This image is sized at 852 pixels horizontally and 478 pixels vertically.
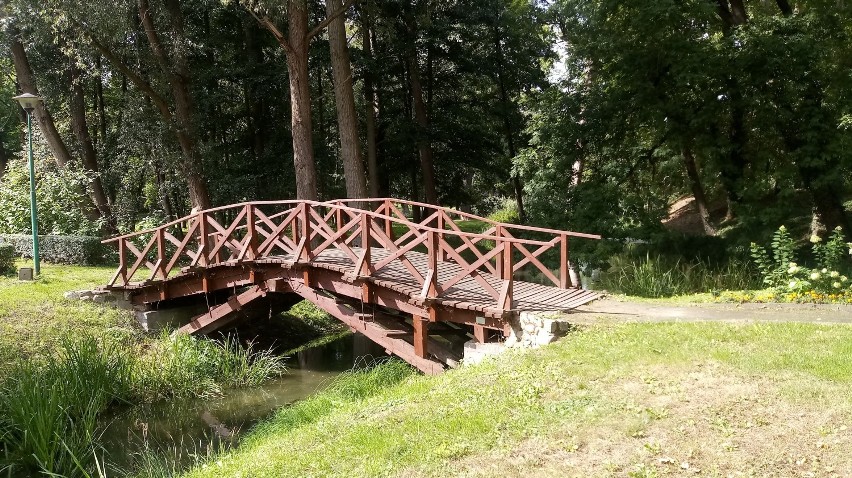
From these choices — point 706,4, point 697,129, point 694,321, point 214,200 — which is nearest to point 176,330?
point 214,200

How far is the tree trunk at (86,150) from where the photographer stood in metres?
19.0

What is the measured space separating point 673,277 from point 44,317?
37.2ft

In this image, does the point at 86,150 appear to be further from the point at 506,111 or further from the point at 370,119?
the point at 506,111

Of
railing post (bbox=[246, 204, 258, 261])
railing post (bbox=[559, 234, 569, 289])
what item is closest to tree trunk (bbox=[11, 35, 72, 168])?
railing post (bbox=[246, 204, 258, 261])

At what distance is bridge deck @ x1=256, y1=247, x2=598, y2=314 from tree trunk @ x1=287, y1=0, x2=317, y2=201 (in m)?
3.54

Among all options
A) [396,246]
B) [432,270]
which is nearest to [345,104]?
[396,246]

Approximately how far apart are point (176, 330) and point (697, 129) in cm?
1101

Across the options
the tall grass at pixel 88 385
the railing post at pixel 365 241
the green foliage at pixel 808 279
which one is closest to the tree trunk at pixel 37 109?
the tall grass at pixel 88 385

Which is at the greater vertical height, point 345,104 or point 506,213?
point 345,104

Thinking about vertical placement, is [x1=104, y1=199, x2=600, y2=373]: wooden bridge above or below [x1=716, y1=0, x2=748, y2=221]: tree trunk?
below

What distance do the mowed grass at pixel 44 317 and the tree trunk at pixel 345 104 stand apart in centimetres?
554

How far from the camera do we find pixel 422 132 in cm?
1936

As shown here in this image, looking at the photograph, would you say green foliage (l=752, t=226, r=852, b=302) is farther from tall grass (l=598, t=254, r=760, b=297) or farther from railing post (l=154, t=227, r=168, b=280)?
railing post (l=154, t=227, r=168, b=280)

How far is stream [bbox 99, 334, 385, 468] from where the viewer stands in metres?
7.87
